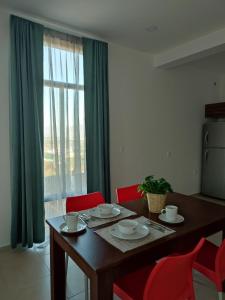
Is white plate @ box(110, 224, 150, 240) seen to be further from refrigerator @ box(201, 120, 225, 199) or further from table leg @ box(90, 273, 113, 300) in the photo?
refrigerator @ box(201, 120, 225, 199)

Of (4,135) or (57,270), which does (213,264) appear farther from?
(4,135)

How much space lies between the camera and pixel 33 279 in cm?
223

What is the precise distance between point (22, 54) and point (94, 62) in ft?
3.18

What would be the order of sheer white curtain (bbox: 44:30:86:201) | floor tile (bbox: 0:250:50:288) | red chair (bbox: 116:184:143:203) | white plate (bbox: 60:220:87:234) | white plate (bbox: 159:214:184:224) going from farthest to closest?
sheer white curtain (bbox: 44:30:86:201) < red chair (bbox: 116:184:143:203) < floor tile (bbox: 0:250:50:288) < white plate (bbox: 159:214:184:224) < white plate (bbox: 60:220:87:234)

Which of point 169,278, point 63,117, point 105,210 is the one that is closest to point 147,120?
point 63,117

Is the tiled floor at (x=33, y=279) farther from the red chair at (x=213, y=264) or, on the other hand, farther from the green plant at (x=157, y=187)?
the green plant at (x=157, y=187)

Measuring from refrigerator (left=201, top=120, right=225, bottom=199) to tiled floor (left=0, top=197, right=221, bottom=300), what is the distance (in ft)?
9.28

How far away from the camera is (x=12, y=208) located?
8.59ft

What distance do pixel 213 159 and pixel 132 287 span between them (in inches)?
155

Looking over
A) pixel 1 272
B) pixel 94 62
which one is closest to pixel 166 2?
pixel 94 62

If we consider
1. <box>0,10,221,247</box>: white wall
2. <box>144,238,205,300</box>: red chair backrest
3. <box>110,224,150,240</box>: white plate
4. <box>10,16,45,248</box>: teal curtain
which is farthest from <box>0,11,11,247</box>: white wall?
<box>144,238,205,300</box>: red chair backrest

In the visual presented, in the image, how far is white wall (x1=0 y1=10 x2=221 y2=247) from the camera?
8.80 feet

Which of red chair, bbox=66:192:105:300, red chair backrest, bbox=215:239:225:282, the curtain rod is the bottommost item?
red chair backrest, bbox=215:239:225:282

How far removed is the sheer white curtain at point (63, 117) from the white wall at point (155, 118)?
59cm
